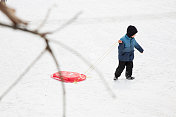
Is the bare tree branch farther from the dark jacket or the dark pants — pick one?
the dark pants

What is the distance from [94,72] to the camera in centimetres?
584

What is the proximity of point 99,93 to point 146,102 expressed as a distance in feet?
2.66

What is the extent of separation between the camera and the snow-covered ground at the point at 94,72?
430cm

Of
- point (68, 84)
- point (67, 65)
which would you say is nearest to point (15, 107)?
point (68, 84)

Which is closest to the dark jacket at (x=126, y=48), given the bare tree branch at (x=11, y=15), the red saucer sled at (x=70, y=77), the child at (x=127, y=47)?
the child at (x=127, y=47)

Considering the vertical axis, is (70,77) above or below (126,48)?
below

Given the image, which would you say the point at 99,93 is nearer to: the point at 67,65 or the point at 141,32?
the point at 67,65

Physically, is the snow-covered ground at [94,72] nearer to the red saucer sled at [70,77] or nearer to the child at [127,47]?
the red saucer sled at [70,77]

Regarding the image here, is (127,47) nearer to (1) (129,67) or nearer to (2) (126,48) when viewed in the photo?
(2) (126,48)

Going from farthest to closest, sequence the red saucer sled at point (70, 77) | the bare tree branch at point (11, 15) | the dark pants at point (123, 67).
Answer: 1. the dark pants at point (123, 67)
2. the red saucer sled at point (70, 77)
3. the bare tree branch at point (11, 15)

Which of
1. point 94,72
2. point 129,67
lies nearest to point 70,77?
point 94,72

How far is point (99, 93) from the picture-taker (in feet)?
15.9

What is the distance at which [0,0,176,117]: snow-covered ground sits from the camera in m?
4.30

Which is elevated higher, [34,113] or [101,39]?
[101,39]
